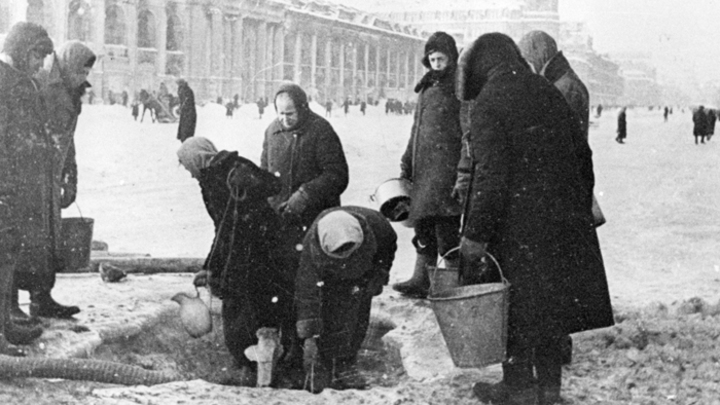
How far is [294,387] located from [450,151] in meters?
1.88

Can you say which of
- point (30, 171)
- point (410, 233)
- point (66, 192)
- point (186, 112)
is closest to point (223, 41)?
point (186, 112)

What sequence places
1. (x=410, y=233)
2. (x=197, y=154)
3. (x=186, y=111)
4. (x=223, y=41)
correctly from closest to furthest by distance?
(x=197, y=154) → (x=410, y=233) → (x=186, y=111) → (x=223, y=41)

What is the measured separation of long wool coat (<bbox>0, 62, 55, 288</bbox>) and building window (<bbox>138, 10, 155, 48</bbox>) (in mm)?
8510

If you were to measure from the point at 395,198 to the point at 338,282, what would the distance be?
1.55 meters

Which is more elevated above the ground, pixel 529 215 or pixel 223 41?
pixel 223 41

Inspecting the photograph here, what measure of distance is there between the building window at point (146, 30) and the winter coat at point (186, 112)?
161 cm

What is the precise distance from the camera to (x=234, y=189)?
4.18 metres

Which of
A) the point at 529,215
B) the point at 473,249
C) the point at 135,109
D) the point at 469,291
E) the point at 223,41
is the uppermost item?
the point at 223,41

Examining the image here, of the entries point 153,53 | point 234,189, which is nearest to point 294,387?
point 234,189

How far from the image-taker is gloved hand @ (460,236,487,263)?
349cm

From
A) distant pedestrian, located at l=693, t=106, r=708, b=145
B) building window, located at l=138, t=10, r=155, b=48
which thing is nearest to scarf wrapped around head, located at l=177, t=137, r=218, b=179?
building window, located at l=138, t=10, r=155, b=48

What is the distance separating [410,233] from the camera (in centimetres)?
912

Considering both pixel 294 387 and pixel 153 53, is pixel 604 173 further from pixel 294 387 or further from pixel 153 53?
pixel 294 387

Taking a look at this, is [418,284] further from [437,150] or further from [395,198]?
[437,150]
